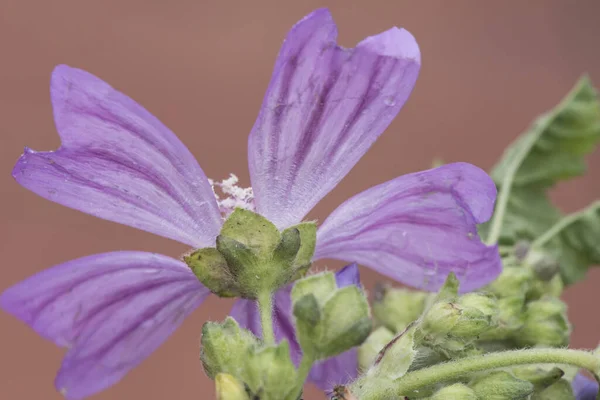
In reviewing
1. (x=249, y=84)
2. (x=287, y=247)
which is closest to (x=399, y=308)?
(x=287, y=247)

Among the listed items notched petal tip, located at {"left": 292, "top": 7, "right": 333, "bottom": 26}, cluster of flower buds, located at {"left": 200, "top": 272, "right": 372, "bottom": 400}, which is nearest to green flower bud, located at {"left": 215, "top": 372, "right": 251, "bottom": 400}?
cluster of flower buds, located at {"left": 200, "top": 272, "right": 372, "bottom": 400}

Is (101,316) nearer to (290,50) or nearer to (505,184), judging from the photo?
(290,50)

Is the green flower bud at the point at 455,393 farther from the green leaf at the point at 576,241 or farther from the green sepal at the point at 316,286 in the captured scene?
the green leaf at the point at 576,241

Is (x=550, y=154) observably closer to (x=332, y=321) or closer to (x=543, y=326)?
(x=543, y=326)

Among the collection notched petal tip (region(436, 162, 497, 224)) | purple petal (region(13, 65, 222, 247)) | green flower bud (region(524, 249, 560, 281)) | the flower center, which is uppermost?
purple petal (region(13, 65, 222, 247))

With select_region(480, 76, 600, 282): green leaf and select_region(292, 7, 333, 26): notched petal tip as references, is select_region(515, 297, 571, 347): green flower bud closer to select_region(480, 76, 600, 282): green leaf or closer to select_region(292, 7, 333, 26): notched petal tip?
select_region(292, 7, 333, 26): notched petal tip
